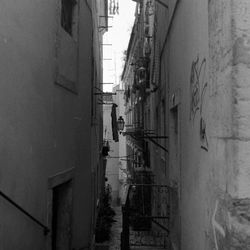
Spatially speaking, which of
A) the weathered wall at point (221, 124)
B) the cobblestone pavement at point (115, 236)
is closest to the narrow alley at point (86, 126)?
the weathered wall at point (221, 124)

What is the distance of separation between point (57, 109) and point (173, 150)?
2.38 m

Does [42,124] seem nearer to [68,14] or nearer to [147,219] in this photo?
[68,14]

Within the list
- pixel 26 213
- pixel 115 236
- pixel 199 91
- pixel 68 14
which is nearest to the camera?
pixel 199 91

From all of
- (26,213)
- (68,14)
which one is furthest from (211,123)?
(68,14)

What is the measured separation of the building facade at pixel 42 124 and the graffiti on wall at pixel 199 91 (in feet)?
6.87

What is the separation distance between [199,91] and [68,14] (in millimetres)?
4310

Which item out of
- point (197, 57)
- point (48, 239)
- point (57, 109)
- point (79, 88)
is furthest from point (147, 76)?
point (197, 57)

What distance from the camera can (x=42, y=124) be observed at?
593cm

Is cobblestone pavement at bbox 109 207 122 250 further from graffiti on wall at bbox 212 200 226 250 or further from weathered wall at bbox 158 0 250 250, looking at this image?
graffiti on wall at bbox 212 200 226 250

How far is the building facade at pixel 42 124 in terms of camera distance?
187 inches

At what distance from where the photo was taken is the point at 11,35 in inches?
189

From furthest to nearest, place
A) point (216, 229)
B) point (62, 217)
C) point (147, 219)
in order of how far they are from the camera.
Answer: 1. point (147, 219)
2. point (62, 217)
3. point (216, 229)

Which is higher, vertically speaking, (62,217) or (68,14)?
(68,14)

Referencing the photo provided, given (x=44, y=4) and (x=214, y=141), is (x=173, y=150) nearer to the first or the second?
(x=44, y=4)
